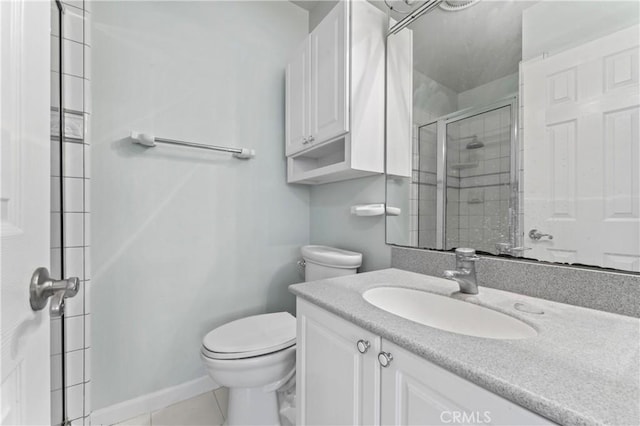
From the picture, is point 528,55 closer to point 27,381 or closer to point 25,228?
point 25,228

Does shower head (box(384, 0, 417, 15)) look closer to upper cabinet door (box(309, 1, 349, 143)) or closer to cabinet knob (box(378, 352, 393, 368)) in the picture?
upper cabinet door (box(309, 1, 349, 143))

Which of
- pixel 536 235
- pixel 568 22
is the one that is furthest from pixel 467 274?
pixel 568 22

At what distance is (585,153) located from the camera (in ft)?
2.52

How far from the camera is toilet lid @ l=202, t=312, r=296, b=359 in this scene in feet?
3.64

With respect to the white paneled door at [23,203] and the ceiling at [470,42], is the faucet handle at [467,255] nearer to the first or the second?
the ceiling at [470,42]

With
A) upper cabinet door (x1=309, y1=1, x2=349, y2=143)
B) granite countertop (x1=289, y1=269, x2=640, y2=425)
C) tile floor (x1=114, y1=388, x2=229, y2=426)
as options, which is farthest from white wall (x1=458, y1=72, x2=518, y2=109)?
tile floor (x1=114, y1=388, x2=229, y2=426)

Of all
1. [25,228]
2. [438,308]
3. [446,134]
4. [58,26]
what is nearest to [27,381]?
[25,228]

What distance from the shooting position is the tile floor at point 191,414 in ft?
4.26

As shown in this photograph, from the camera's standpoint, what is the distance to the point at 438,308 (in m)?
0.90

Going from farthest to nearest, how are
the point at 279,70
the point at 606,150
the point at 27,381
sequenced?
1. the point at 279,70
2. the point at 606,150
3. the point at 27,381

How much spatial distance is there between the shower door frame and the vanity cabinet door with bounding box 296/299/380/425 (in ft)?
2.02

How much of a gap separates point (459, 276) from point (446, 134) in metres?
0.60

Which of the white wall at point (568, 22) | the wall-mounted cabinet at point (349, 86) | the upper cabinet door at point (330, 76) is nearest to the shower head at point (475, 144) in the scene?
the white wall at point (568, 22)

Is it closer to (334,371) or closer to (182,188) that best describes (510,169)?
(334,371)
